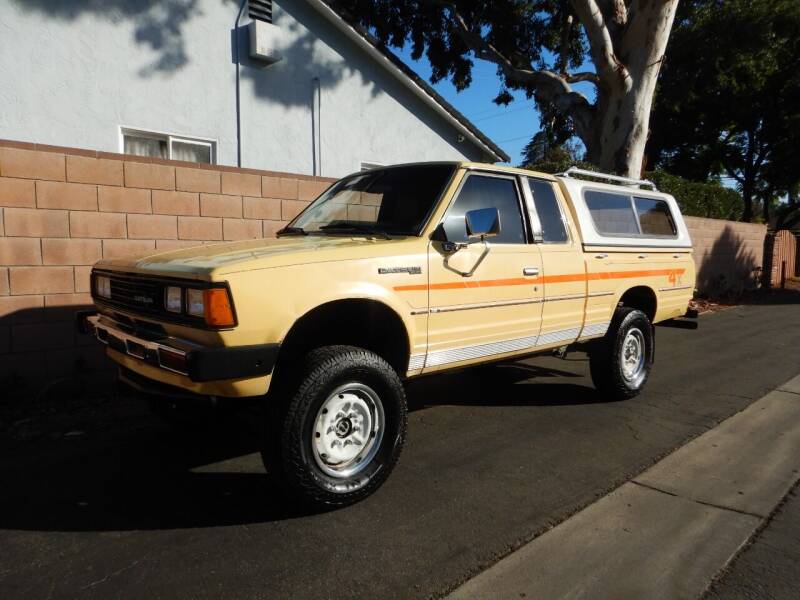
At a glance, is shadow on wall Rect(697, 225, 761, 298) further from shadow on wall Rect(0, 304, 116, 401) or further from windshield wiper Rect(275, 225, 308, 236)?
shadow on wall Rect(0, 304, 116, 401)

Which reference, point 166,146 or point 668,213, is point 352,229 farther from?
point 166,146

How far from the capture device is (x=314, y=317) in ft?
11.0

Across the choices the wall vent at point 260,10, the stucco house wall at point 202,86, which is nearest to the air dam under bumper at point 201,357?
the stucco house wall at point 202,86

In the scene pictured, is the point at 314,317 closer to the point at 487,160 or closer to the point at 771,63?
the point at 487,160

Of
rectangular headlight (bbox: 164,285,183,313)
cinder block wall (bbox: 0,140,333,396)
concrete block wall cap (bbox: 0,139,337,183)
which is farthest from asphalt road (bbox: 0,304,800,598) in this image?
concrete block wall cap (bbox: 0,139,337,183)

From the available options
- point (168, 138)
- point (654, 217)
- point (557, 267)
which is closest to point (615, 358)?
point (557, 267)

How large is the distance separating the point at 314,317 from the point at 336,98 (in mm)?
7183

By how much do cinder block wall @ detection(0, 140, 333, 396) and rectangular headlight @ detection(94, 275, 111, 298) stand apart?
4.79ft

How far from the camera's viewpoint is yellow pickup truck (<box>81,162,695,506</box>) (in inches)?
117

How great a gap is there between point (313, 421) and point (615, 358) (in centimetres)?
322

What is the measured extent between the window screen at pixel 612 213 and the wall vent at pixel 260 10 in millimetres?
6068

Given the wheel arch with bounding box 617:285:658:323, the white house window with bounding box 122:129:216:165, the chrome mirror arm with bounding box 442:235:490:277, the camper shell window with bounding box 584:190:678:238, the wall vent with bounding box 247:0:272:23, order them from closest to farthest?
the chrome mirror arm with bounding box 442:235:490:277, the camper shell window with bounding box 584:190:678:238, the wheel arch with bounding box 617:285:658:323, the white house window with bounding box 122:129:216:165, the wall vent with bounding box 247:0:272:23

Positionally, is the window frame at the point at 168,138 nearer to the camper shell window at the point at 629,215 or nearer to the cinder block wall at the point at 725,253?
the camper shell window at the point at 629,215

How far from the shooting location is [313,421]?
3.11 m
